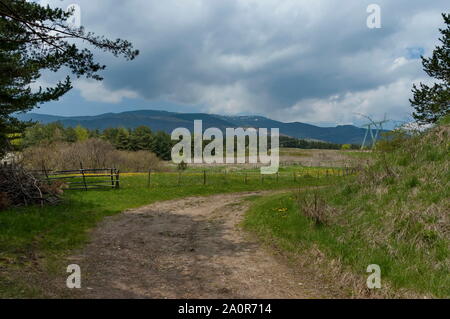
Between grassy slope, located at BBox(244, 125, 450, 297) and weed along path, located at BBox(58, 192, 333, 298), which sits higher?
grassy slope, located at BBox(244, 125, 450, 297)

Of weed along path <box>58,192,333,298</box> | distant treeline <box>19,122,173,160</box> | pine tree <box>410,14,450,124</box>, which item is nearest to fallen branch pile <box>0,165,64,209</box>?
weed along path <box>58,192,333,298</box>

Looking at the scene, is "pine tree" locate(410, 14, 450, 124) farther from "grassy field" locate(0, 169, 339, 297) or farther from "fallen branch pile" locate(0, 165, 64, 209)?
"fallen branch pile" locate(0, 165, 64, 209)

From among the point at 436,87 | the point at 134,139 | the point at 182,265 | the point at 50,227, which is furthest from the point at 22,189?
the point at 134,139

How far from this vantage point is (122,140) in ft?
327

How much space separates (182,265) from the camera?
8047mm

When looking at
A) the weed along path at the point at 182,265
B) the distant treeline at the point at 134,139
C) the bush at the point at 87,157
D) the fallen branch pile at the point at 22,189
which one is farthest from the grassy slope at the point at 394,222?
the distant treeline at the point at 134,139

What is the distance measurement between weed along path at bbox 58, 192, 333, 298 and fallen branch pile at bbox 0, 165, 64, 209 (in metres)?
4.73

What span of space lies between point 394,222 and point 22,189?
1624 centimetres

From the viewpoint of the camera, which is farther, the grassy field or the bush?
the bush

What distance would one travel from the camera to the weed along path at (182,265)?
6.32 metres

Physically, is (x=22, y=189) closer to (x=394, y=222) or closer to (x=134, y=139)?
(x=394, y=222)

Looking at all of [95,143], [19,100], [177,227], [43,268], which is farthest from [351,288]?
[95,143]

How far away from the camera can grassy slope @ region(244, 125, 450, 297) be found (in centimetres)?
602

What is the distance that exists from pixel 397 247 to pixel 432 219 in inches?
48.8
